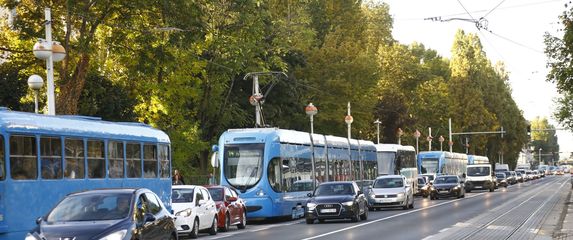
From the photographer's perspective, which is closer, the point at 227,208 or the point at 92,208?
the point at 92,208

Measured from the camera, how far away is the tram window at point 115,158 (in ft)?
77.8

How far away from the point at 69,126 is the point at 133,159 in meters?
4.20

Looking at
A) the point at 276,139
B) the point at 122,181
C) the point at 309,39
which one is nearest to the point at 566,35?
the point at 276,139

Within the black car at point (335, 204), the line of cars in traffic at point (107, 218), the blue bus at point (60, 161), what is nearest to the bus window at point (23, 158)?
the blue bus at point (60, 161)

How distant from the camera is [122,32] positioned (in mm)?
33562

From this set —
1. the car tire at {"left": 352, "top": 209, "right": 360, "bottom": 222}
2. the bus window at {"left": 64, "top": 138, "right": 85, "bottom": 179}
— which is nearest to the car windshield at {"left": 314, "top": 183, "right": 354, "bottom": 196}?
the car tire at {"left": 352, "top": 209, "right": 360, "bottom": 222}

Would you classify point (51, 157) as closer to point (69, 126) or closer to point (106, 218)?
point (69, 126)

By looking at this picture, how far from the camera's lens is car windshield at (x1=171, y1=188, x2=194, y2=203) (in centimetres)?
2622

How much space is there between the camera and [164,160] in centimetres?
2838

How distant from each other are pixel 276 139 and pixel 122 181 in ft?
35.2

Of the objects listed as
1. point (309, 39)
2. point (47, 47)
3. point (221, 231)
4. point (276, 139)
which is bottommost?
point (221, 231)

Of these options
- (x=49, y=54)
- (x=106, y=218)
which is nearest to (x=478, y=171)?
(x=49, y=54)

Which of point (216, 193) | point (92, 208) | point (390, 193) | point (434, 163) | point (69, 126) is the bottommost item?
point (390, 193)

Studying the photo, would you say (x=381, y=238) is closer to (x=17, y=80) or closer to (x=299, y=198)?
(x=299, y=198)
